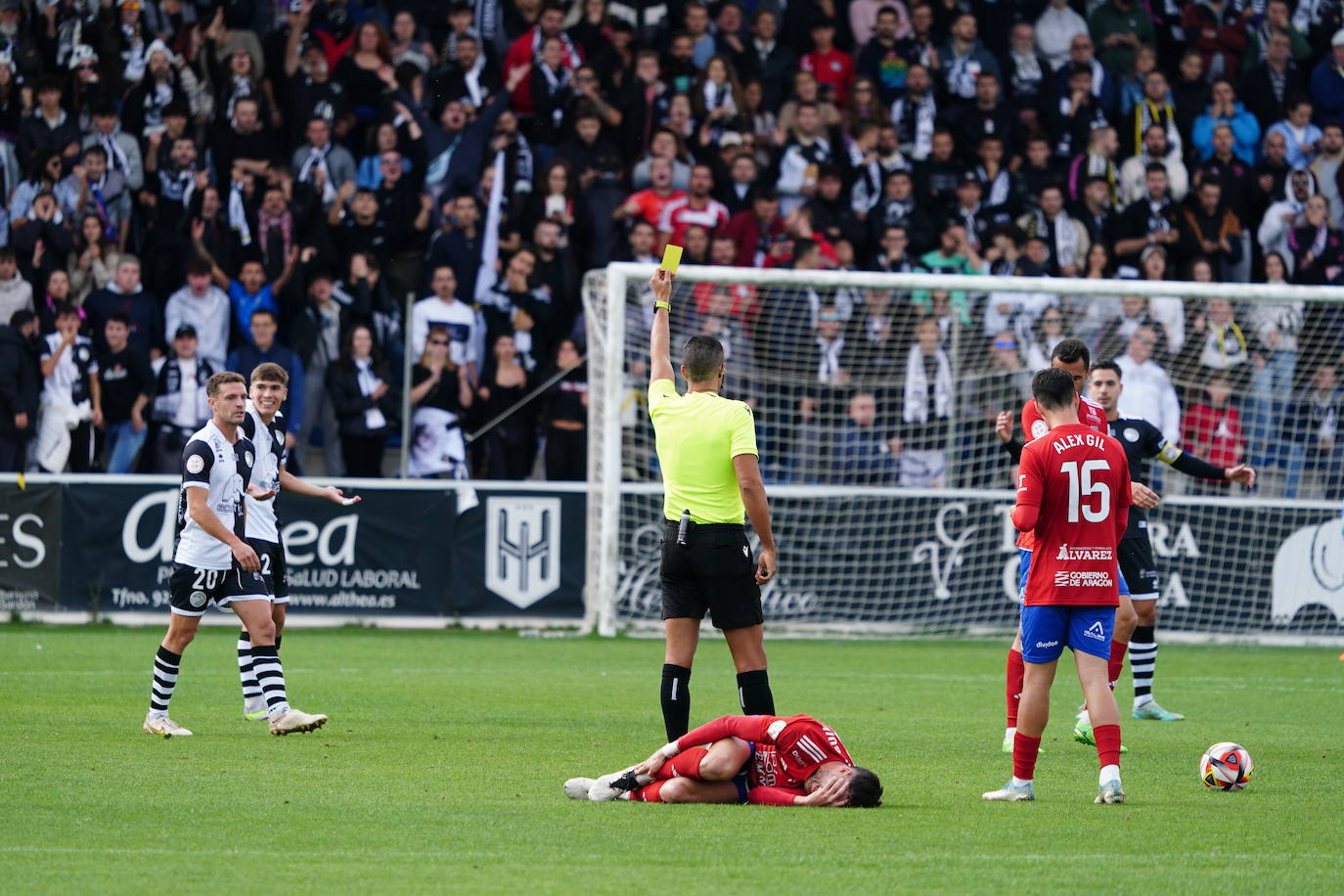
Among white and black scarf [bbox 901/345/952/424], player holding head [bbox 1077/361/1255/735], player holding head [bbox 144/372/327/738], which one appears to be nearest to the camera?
player holding head [bbox 144/372/327/738]

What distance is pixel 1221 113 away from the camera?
22.2 meters

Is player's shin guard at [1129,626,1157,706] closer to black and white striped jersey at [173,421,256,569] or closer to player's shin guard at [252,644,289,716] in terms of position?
player's shin guard at [252,644,289,716]

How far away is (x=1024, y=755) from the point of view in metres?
8.11

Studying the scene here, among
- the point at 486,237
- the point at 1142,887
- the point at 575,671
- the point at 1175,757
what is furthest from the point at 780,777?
the point at 486,237

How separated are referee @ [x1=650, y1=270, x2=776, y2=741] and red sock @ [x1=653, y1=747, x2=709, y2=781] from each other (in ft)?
2.09

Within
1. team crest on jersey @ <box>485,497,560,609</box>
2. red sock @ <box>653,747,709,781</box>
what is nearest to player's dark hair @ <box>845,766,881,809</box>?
Answer: red sock @ <box>653,747,709,781</box>

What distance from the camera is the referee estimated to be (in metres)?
8.57

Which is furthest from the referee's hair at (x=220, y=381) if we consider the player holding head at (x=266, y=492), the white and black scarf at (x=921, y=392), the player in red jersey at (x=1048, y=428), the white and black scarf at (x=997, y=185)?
the white and black scarf at (x=997, y=185)

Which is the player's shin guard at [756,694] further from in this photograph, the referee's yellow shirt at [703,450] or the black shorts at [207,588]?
the black shorts at [207,588]

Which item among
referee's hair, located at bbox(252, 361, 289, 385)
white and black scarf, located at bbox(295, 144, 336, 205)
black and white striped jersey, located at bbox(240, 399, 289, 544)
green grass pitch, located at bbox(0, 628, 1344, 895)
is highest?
white and black scarf, located at bbox(295, 144, 336, 205)

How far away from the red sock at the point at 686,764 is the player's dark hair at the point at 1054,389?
2197 mm

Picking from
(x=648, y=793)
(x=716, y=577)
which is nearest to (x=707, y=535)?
(x=716, y=577)

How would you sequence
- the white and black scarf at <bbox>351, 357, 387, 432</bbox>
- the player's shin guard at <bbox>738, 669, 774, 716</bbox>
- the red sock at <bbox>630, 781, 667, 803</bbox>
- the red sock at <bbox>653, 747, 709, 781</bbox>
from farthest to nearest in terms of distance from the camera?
the white and black scarf at <bbox>351, 357, 387, 432</bbox> < the player's shin guard at <bbox>738, 669, 774, 716</bbox> < the red sock at <bbox>630, 781, 667, 803</bbox> < the red sock at <bbox>653, 747, 709, 781</bbox>

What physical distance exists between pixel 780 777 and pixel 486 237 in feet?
40.4
